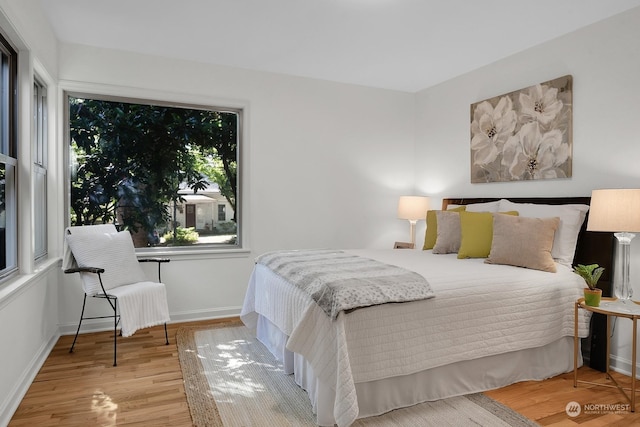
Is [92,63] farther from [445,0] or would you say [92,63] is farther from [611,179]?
[611,179]

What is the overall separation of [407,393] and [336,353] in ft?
1.92

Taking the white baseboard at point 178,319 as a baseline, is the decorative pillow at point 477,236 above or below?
above

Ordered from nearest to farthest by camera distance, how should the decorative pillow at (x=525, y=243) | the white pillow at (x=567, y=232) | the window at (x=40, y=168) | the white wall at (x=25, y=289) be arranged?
the white wall at (x=25, y=289), the decorative pillow at (x=525, y=243), the white pillow at (x=567, y=232), the window at (x=40, y=168)

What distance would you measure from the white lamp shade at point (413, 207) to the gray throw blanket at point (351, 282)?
179 cm

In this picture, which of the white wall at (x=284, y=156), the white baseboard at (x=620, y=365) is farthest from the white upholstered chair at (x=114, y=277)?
the white baseboard at (x=620, y=365)

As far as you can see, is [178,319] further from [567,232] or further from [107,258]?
[567,232]

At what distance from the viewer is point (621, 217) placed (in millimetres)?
2574

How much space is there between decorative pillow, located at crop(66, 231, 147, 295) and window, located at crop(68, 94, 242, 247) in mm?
536

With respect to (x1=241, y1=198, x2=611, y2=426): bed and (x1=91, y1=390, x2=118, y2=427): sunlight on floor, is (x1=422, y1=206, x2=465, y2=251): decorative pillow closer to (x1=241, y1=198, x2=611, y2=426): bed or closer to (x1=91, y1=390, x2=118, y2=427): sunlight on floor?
(x1=241, y1=198, x2=611, y2=426): bed

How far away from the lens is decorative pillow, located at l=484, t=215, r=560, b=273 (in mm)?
2945

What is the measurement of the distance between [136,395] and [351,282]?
4.88 ft

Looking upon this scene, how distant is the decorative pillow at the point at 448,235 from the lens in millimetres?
3676

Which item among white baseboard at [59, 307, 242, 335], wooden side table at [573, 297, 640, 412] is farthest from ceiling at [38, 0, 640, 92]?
white baseboard at [59, 307, 242, 335]

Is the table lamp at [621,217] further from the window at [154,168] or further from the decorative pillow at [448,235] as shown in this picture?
the window at [154,168]
